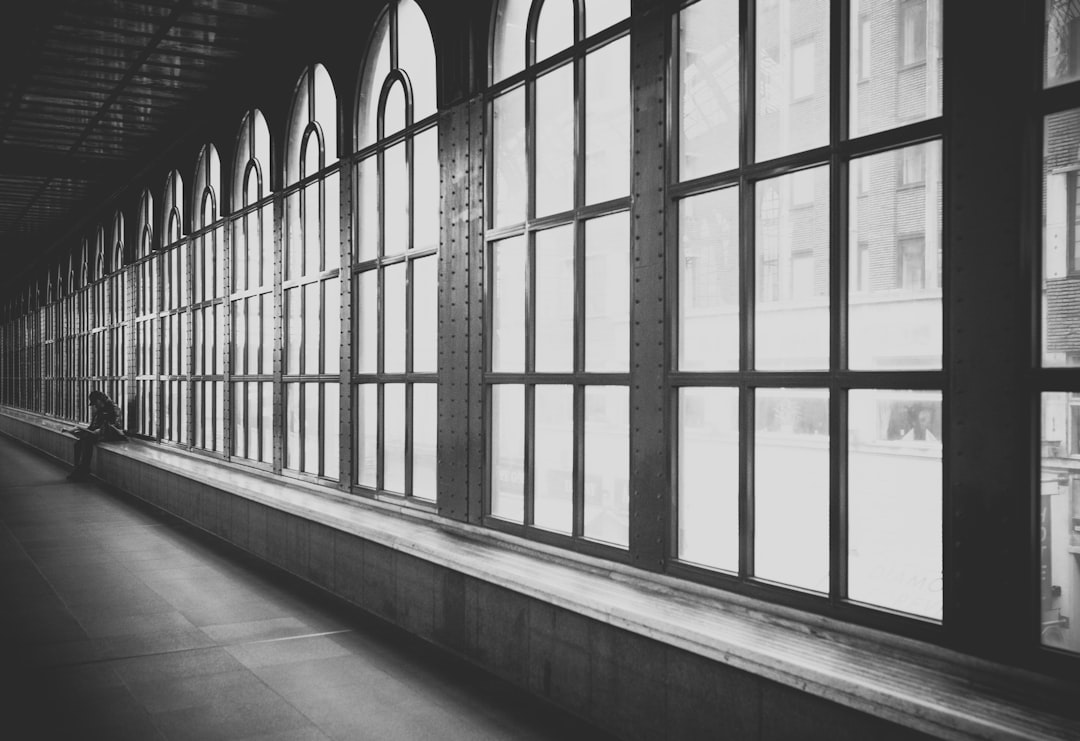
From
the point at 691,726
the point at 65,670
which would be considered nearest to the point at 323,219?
the point at 65,670

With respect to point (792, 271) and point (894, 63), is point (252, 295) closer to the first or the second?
point (792, 271)

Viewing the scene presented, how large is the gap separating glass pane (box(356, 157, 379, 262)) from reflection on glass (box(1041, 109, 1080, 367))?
589 cm

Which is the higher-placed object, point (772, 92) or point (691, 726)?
point (772, 92)

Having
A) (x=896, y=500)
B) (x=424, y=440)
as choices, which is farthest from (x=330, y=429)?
(x=896, y=500)

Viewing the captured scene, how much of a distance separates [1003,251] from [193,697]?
4832 mm

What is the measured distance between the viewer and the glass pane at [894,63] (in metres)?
3.50

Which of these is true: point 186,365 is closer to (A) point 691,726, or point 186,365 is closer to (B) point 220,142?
(B) point 220,142

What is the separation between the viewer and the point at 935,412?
11.4 feet

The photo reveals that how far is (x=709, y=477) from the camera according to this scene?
14.8 ft

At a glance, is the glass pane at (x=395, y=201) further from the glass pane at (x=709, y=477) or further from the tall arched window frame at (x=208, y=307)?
the tall arched window frame at (x=208, y=307)

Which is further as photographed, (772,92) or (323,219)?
(323,219)

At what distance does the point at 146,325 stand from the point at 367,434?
955cm

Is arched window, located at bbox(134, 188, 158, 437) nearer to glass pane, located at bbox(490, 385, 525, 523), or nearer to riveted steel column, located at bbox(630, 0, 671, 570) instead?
glass pane, located at bbox(490, 385, 525, 523)

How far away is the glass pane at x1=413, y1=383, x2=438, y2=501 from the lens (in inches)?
283
